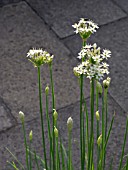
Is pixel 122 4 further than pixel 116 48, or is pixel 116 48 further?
pixel 122 4

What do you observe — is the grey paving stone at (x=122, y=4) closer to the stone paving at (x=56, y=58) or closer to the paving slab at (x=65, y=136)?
the stone paving at (x=56, y=58)

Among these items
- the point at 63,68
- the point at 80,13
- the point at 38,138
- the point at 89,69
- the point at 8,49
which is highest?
the point at 80,13

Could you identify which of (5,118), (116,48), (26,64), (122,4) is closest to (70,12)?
(122,4)

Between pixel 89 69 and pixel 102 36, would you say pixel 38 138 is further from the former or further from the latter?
pixel 89 69

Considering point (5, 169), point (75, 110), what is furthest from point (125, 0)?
point (5, 169)

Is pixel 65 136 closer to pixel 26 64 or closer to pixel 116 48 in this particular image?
pixel 26 64

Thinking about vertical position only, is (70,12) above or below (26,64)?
above

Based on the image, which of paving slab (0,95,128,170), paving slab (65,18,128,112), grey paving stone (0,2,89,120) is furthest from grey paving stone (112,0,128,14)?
paving slab (0,95,128,170)
